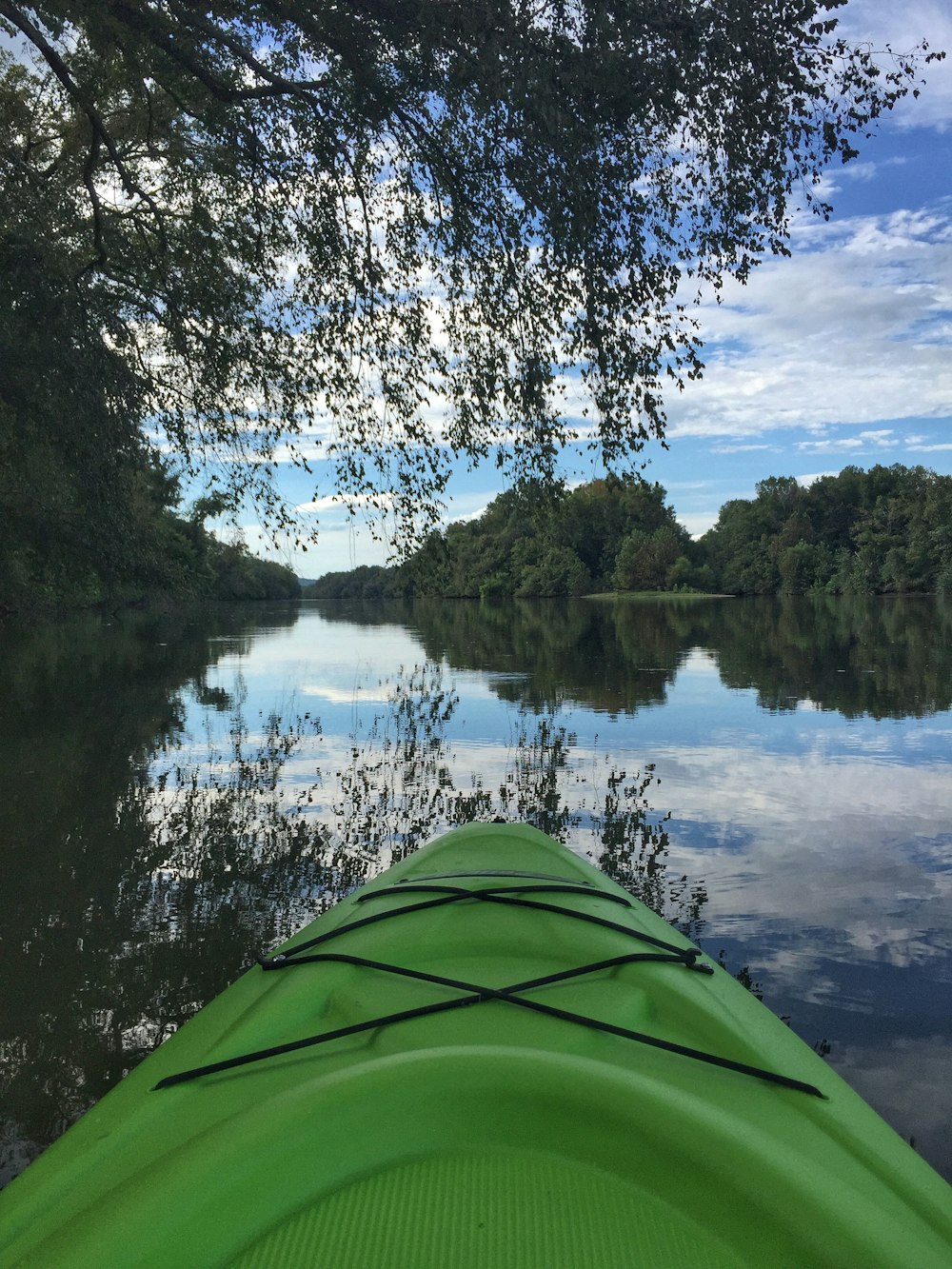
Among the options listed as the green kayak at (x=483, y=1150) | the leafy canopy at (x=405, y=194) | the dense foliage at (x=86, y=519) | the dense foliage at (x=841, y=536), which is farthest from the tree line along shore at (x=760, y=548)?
the green kayak at (x=483, y=1150)

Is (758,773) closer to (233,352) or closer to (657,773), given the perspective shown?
(657,773)

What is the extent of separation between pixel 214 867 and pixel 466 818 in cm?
194

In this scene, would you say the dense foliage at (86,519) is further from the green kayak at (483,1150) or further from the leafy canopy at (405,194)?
the green kayak at (483,1150)

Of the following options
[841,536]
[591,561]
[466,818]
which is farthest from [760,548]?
[466,818]

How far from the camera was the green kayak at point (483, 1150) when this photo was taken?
160cm

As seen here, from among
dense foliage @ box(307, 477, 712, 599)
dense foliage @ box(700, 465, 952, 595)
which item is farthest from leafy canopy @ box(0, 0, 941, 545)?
dense foliage @ box(700, 465, 952, 595)

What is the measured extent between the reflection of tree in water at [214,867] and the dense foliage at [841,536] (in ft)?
230

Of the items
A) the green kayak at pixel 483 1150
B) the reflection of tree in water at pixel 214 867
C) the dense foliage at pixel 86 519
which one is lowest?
the reflection of tree in water at pixel 214 867

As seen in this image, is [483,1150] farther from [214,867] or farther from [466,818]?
[466,818]

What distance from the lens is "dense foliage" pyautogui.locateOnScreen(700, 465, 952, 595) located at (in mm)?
75188

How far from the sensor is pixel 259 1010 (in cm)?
263

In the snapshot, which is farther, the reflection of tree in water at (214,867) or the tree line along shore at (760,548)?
the tree line along shore at (760,548)

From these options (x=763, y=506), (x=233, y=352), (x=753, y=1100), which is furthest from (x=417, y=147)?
(x=763, y=506)

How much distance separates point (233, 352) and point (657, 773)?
19.1ft
